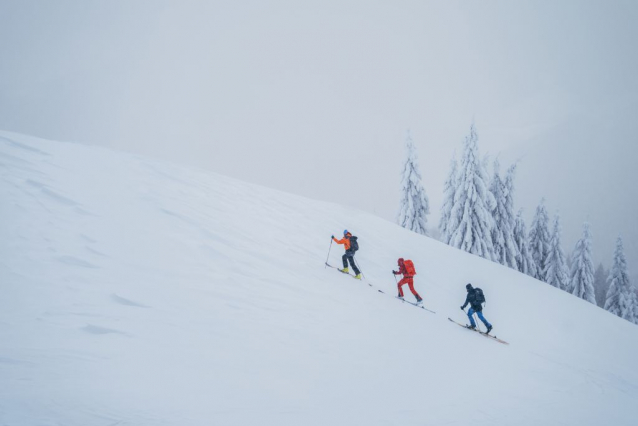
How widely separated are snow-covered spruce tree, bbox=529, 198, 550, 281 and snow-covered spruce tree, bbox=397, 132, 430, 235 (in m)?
13.6

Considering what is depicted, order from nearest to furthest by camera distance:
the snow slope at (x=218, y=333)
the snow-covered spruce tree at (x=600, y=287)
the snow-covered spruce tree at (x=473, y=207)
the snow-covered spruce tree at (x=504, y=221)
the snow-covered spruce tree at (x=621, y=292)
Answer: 1. the snow slope at (x=218, y=333)
2. the snow-covered spruce tree at (x=473, y=207)
3. the snow-covered spruce tree at (x=504, y=221)
4. the snow-covered spruce tree at (x=621, y=292)
5. the snow-covered spruce tree at (x=600, y=287)

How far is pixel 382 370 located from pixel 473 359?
10.3ft

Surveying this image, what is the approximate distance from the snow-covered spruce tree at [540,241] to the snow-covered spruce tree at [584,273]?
140 inches

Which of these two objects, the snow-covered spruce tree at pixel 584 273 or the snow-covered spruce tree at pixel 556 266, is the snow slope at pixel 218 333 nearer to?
the snow-covered spruce tree at pixel 556 266

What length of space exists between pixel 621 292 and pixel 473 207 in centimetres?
2276

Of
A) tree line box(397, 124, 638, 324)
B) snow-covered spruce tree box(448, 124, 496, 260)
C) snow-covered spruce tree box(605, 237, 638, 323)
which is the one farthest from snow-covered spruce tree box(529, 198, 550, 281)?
snow-covered spruce tree box(448, 124, 496, 260)

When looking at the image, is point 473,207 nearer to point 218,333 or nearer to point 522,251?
point 522,251

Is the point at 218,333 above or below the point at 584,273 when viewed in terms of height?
below

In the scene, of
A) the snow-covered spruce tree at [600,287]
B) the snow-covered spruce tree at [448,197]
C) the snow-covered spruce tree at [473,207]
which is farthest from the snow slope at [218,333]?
the snow-covered spruce tree at [600,287]

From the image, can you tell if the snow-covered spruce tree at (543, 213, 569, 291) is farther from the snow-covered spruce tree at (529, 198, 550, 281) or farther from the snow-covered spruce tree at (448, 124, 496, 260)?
the snow-covered spruce tree at (448, 124, 496, 260)

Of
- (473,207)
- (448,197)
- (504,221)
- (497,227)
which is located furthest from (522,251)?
(473,207)

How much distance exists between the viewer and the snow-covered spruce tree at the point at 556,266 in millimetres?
30578

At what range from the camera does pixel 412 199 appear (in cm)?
2738

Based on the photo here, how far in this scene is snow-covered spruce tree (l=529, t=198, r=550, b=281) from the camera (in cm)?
3133
